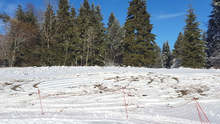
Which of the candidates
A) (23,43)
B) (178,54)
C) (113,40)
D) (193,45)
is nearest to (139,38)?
(193,45)

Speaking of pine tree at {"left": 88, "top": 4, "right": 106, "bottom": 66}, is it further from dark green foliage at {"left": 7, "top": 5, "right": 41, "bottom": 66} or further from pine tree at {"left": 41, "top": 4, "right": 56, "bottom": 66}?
dark green foliage at {"left": 7, "top": 5, "right": 41, "bottom": 66}

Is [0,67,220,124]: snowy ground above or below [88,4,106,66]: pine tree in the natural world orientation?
below

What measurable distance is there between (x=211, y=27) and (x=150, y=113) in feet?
76.1

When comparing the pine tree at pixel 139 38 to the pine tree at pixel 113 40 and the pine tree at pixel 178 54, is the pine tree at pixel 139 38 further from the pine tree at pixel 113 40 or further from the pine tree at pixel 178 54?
the pine tree at pixel 113 40

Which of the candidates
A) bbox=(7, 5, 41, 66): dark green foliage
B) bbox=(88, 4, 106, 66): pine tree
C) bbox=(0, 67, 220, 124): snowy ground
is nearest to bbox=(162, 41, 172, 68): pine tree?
bbox=(88, 4, 106, 66): pine tree

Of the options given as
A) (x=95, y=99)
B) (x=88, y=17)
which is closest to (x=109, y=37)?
(x=88, y=17)

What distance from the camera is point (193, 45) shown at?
21250mm

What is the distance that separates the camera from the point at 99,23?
27797 millimetres

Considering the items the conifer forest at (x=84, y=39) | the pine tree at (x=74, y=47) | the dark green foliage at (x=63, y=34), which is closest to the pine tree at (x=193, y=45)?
the conifer forest at (x=84, y=39)

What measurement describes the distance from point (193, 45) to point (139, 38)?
8416mm

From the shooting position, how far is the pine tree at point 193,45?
810 inches

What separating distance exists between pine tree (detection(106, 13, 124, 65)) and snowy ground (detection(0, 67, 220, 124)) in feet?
85.0

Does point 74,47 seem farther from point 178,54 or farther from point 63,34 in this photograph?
point 178,54

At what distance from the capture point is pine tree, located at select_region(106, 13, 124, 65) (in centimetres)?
3262
